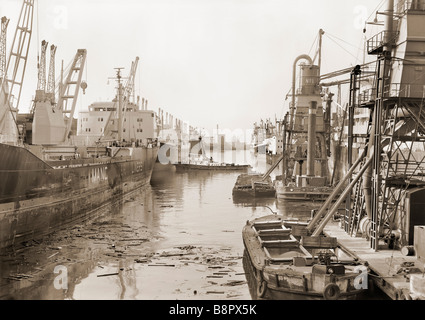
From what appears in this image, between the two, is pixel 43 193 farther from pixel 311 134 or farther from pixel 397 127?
pixel 311 134

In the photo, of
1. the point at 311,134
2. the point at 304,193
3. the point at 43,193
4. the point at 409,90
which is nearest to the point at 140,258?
the point at 43,193

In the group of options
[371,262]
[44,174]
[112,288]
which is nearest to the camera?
[371,262]

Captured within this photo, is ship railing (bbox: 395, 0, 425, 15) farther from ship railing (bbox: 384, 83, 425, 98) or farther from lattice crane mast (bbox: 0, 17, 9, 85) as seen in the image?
lattice crane mast (bbox: 0, 17, 9, 85)

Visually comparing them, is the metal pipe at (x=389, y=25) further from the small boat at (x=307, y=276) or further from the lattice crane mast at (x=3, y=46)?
the lattice crane mast at (x=3, y=46)

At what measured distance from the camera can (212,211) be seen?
37312 millimetres

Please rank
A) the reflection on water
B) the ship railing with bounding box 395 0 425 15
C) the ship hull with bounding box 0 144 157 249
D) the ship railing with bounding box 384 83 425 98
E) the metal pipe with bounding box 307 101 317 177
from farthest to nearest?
the metal pipe with bounding box 307 101 317 177
the ship hull with bounding box 0 144 157 249
the ship railing with bounding box 395 0 425 15
the ship railing with bounding box 384 83 425 98
the reflection on water

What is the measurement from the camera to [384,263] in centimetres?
1564

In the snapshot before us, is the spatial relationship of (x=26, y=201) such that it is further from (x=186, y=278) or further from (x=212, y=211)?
(x=212, y=211)

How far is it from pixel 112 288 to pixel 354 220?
10932 mm

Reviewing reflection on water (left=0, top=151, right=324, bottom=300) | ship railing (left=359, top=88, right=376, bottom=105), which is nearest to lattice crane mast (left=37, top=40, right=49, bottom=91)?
reflection on water (left=0, top=151, right=324, bottom=300)

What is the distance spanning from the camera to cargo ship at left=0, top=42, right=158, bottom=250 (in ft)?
72.6

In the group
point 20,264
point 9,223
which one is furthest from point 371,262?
point 9,223

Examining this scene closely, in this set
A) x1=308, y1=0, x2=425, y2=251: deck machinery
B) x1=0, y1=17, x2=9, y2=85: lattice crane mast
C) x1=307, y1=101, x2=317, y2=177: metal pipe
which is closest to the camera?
x1=308, y1=0, x2=425, y2=251: deck machinery

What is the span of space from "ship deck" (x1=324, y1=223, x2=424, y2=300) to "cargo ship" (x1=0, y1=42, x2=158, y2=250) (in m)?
15.1
